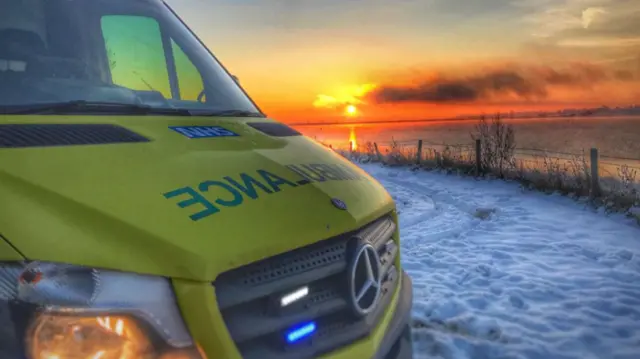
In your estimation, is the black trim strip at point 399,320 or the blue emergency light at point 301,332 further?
the black trim strip at point 399,320

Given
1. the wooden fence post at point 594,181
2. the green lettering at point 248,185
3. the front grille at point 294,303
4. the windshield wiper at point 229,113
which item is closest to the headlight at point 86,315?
the front grille at point 294,303

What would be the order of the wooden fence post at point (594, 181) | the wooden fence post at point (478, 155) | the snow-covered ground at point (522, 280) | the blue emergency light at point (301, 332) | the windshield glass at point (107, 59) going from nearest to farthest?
the blue emergency light at point (301, 332)
the windshield glass at point (107, 59)
the snow-covered ground at point (522, 280)
the wooden fence post at point (594, 181)
the wooden fence post at point (478, 155)

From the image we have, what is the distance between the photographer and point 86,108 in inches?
96.6

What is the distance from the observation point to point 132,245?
159cm

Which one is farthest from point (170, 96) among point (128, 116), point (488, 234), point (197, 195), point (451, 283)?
point (488, 234)

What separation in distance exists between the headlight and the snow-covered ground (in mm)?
2777

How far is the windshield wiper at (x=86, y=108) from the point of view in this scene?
89.7 inches

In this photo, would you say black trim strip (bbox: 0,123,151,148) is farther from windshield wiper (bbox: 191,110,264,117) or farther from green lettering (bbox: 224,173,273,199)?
windshield wiper (bbox: 191,110,264,117)

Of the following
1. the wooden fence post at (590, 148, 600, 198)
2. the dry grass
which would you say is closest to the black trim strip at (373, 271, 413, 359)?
the dry grass

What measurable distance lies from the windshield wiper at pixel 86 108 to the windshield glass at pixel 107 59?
35 mm

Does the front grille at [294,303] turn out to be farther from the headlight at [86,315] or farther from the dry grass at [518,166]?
the dry grass at [518,166]

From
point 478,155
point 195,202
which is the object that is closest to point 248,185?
point 195,202

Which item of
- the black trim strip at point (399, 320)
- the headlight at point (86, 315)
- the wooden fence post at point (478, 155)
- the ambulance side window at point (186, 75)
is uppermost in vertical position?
the ambulance side window at point (186, 75)

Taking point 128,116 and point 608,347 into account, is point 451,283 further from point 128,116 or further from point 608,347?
point 128,116
